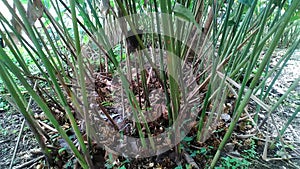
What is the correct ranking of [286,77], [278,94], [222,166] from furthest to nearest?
[286,77] → [278,94] → [222,166]

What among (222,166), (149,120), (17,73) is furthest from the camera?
(149,120)

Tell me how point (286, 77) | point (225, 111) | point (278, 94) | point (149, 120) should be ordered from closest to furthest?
1. point (149, 120)
2. point (225, 111)
3. point (278, 94)
4. point (286, 77)

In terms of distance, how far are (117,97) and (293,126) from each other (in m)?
0.69

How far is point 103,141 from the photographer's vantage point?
721 mm

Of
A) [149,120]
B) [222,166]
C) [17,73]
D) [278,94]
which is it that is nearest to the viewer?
[17,73]

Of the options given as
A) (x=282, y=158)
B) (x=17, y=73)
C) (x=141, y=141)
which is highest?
(x=17, y=73)

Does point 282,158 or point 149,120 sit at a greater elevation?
point 149,120

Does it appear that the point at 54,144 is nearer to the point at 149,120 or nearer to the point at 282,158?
the point at 149,120

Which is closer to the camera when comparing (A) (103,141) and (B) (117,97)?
(A) (103,141)

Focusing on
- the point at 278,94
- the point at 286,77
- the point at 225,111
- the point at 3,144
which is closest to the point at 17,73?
the point at 3,144

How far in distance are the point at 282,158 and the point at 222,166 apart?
0.20 metres

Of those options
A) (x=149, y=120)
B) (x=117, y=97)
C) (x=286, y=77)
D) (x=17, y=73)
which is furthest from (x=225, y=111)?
(x=17, y=73)

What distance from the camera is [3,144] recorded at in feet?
2.67

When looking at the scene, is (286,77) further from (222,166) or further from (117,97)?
(117,97)
